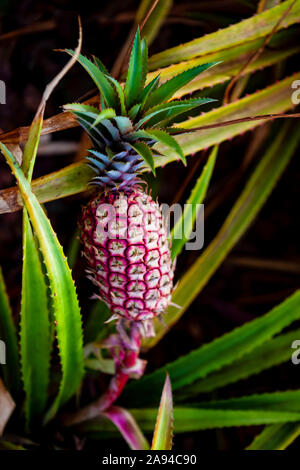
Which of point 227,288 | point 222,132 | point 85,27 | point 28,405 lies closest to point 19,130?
point 222,132

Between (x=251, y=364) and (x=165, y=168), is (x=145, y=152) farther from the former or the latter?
(x=165, y=168)

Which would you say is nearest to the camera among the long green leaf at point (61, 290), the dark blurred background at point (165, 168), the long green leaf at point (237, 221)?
the long green leaf at point (61, 290)

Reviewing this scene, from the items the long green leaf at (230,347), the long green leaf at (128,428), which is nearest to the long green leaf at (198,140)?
the long green leaf at (230,347)

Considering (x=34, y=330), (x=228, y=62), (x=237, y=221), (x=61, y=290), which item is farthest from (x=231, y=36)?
(x=34, y=330)

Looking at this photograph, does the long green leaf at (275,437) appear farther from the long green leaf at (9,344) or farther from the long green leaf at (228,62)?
the long green leaf at (228,62)

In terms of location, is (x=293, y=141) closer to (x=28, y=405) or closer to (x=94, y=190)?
(x=94, y=190)

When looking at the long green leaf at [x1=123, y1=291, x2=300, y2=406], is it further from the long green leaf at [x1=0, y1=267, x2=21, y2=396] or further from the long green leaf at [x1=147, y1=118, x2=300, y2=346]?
the long green leaf at [x1=0, y1=267, x2=21, y2=396]

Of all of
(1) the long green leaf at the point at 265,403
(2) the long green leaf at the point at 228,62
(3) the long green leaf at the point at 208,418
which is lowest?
(3) the long green leaf at the point at 208,418

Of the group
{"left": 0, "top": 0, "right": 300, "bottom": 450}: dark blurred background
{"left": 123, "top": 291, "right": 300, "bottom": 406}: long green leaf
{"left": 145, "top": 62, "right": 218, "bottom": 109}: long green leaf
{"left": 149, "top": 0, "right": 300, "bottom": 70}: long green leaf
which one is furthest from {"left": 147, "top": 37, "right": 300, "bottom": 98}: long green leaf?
{"left": 123, "top": 291, "right": 300, "bottom": 406}: long green leaf
